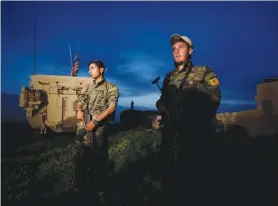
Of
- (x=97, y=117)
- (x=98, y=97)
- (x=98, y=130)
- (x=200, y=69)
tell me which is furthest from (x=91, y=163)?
(x=200, y=69)

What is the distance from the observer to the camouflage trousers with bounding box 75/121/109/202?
2730 mm

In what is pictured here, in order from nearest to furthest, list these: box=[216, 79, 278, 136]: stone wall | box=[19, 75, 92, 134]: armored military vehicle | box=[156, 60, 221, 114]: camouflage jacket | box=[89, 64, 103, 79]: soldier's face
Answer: box=[156, 60, 221, 114]: camouflage jacket, box=[89, 64, 103, 79]: soldier's face, box=[19, 75, 92, 134]: armored military vehicle, box=[216, 79, 278, 136]: stone wall

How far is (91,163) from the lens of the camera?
2750mm

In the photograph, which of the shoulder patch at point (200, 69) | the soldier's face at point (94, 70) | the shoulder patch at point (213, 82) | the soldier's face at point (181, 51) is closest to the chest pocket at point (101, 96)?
the soldier's face at point (94, 70)

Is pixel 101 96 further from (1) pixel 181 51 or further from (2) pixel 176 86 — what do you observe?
(1) pixel 181 51

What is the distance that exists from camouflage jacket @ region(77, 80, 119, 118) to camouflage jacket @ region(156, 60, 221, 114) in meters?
0.50

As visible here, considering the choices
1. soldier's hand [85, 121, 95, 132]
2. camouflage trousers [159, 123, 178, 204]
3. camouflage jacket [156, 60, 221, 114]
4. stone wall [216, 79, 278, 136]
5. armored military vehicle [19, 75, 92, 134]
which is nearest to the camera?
camouflage jacket [156, 60, 221, 114]

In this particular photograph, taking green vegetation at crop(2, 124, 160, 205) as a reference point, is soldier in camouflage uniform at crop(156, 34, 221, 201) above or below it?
above

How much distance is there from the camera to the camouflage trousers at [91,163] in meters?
2.73

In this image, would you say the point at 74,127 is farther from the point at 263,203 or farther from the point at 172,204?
the point at 263,203

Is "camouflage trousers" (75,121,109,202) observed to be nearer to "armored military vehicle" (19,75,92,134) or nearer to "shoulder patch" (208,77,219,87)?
"armored military vehicle" (19,75,92,134)

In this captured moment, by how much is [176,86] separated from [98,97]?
31.6 inches

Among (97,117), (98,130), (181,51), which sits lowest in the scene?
(98,130)

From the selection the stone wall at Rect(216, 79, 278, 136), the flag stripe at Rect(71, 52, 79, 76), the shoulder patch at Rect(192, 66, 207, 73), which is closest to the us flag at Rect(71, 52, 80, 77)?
the flag stripe at Rect(71, 52, 79, 76)
